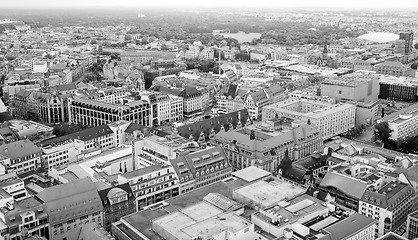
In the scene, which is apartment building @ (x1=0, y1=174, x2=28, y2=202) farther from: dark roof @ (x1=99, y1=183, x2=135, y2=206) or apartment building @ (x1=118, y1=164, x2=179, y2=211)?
apartment building @ (x1=118, y1=164, x2=179, y2=211)

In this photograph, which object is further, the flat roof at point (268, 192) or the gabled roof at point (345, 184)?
the gabled roof at point (345, 184)

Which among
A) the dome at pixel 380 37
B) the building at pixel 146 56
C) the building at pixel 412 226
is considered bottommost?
the building at pixel 412 226

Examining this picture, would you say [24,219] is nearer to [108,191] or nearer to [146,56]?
[108,191]

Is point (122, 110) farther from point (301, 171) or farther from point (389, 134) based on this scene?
point (389, 134)

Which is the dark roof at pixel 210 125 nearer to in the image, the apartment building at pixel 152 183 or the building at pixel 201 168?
the building at pixel 201 168

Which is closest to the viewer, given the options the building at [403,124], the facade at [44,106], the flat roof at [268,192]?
the flat roof at [268,192]

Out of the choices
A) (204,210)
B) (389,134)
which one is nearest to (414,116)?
(389,134)

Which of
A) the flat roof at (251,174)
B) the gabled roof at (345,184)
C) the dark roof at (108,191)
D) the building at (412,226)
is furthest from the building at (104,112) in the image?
the building at (412,226)

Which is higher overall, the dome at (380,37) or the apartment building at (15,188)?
the dome at (380,37)
